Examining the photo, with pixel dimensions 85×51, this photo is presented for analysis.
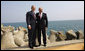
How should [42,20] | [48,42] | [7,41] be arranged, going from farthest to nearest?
[48,42]
[7,41]
[42,20]

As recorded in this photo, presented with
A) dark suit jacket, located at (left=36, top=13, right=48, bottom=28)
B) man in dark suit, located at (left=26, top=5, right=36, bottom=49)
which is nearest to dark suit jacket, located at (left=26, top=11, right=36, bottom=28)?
man in dark suit, located at (left=26, top=5, right=36, bottom=49)

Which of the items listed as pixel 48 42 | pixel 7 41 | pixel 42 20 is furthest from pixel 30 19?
pixel 48 42

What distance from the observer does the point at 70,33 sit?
11.9 meters

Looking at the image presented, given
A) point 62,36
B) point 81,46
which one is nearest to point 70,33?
point 62,36

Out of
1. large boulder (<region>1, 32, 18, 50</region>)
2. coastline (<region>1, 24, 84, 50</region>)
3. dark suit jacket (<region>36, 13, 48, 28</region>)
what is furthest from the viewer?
large boulder (<region>1, 32, 18, 50</region>)

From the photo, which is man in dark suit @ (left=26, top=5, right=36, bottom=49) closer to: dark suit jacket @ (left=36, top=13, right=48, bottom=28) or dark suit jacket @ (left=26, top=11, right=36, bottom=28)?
dark suit jacket @ (left=26, top=11, right=36, bottom=28)

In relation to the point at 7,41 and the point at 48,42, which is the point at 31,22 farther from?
the point at 48,42

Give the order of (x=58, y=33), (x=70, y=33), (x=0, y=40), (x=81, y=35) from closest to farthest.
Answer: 1. (x=0, y=40)
2. (x=81, y=35)
3. (x=70, y=33)
4. (x=58, y=33)

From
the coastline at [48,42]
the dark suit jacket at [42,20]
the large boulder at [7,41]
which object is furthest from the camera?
the large boulder at [7,41]

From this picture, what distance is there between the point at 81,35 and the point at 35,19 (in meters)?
3.98

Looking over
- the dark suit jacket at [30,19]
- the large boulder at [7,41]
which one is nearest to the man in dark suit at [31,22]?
the dark suit jacket at [30,19]

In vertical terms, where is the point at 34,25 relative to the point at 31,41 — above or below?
above

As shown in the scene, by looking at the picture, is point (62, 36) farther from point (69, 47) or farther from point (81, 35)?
point (69, 47)

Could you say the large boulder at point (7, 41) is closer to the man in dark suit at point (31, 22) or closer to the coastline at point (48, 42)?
the coastline at point (48, 42)
